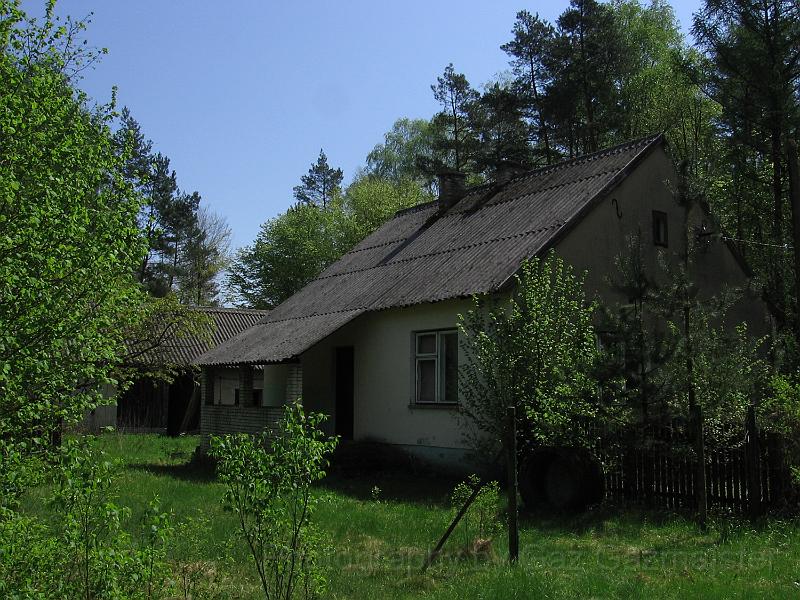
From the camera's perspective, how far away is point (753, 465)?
10.3 m

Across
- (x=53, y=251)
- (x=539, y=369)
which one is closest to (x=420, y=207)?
(x=539, y=369)

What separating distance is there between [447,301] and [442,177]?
842cm

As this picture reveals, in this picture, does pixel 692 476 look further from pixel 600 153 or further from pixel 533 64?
pixel 533 64

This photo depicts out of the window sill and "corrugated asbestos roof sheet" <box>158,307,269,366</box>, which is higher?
"corrugated asbestos roof sheet" <box>158,307,269,366</box>

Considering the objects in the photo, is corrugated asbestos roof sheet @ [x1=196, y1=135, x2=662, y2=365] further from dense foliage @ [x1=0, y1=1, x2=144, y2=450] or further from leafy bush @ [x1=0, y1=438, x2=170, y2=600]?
leafy bush @ [x1=0, y1=438, x2=170, y2=600]

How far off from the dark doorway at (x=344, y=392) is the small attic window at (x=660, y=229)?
23.3ft

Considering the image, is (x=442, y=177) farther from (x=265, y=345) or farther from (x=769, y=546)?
(x=769, y=546)

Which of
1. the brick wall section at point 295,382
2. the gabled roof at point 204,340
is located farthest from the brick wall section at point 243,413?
the gabled roof at point 204,340

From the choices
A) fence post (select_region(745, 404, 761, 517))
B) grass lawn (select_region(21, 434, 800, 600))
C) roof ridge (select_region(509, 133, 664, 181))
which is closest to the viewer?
grass lawn (select_region(21, 434, 800, 600))

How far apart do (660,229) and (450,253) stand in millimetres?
4429

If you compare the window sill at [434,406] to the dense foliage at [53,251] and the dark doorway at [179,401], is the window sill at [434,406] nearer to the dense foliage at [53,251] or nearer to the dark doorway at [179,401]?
the dense foliage at [53,251]

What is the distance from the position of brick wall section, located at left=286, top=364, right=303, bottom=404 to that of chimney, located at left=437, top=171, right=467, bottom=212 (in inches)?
278

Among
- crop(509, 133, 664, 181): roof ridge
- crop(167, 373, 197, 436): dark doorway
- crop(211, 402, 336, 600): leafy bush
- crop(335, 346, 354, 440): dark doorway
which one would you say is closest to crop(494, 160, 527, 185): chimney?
crop(509, 133, 664, 181): roof ridge

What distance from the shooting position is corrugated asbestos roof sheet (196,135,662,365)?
16.0 meters
